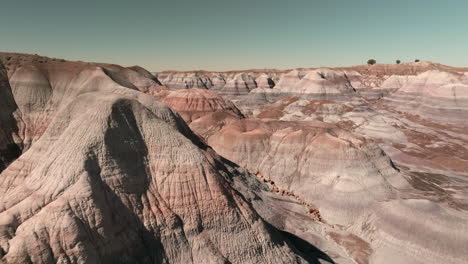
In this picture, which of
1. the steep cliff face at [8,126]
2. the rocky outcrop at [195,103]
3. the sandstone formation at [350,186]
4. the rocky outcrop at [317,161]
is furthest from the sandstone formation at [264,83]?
the steep cliff face at [8,126]

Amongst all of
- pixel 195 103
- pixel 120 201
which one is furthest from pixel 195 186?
pixel 195 103

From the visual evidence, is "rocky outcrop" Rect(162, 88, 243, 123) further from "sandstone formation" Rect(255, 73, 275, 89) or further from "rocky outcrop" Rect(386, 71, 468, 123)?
"sandstone formation" Rect(255, 73, 275, 89)

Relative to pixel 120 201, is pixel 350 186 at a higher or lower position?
lower

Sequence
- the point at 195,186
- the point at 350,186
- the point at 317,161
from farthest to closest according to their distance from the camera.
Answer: the point at 317,161, the point at 350,186, the point at 195,186

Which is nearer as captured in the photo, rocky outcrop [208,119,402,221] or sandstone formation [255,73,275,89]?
rocky outcrop [208,119,402,221]

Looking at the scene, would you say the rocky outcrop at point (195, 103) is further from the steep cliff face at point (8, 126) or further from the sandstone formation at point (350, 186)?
the steep cliff face at point (8, 126)

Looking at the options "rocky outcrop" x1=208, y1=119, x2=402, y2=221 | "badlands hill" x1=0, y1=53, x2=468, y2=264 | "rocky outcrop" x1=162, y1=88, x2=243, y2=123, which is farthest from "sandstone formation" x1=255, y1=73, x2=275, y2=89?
"rocky outcrop" x1=208, y1=119, x2=402, y2=221

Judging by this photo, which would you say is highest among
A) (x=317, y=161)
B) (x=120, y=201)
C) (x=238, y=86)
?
(x=238, y=86)

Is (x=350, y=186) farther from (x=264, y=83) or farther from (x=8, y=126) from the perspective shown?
(x=264, y=83)

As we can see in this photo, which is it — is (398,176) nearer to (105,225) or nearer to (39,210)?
(105,225)
